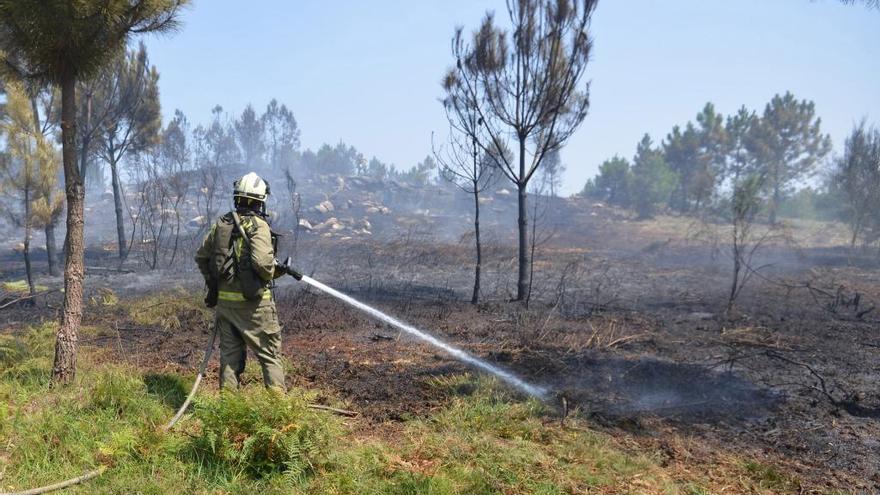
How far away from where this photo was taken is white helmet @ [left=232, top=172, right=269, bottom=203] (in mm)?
4301

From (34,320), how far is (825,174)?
153 feet

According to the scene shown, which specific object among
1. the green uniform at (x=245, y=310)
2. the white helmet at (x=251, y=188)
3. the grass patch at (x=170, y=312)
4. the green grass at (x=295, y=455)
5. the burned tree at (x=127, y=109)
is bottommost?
the grass patch at (x=170, y=312)

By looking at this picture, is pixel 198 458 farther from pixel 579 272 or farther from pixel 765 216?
pixel 765 216

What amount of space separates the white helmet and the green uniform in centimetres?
17

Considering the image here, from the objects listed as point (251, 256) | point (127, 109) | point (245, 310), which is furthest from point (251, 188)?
point (127, 109)

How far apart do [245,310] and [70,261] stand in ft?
5.95

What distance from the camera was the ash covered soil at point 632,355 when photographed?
4.23 m

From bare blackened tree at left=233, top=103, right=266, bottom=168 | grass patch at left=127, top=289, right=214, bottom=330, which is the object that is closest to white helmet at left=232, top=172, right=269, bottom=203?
grass patch at left=127, top=289, right=214, bottom=330

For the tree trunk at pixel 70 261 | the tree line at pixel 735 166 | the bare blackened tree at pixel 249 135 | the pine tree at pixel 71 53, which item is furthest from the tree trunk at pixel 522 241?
the bare blackened tree at pixel 249 135

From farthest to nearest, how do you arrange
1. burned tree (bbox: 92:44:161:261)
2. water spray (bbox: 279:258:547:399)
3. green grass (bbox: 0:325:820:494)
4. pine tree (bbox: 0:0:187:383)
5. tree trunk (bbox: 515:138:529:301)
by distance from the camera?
burned tree (bbox: 92:44:161:261), tree trunk (bbox: 515:138:529:301), water spray (bbox: 279:258:547:399), pine tree (bbox: 0:0:187:383), green grass (bbox: 0:325:820:494)

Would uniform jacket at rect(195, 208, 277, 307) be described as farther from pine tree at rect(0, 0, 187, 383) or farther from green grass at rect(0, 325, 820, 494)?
pine tree at rect(0, 0, 187, 383)

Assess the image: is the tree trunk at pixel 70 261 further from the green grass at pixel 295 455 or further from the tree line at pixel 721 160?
the tree line at pixel 721 160

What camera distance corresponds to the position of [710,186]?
3784 cm

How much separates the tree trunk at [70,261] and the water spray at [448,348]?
1.95m
